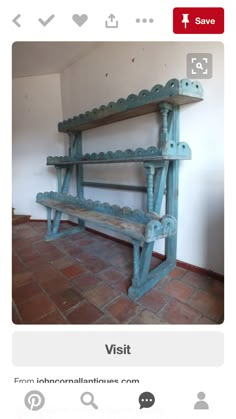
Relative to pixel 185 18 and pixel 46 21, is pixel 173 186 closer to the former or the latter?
pixel 185 18

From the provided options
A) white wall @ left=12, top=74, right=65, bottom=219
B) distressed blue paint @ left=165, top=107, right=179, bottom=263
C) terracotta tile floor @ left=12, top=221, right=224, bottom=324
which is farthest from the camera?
white wall @ left=12, top=74, right=65, bottom=219

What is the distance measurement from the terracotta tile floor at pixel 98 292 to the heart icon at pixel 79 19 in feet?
3.04

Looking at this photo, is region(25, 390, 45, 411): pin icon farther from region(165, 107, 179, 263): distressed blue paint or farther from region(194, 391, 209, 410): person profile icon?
region(165, 107, 179, 263): distressed blue paint

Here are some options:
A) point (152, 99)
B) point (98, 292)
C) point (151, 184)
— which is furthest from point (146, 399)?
point (152, 99)

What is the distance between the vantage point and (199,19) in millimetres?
428

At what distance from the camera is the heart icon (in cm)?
44

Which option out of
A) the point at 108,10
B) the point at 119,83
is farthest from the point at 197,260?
the point at 119,83

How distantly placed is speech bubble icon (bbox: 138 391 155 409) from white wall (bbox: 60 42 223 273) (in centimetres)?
81

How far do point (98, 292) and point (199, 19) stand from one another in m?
1.10

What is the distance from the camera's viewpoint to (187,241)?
1259 mm

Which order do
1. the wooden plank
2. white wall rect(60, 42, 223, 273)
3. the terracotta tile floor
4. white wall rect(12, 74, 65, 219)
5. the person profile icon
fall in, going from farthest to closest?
white wall rect(12, 74, 65, 219) < white wall rect(60, 42, 223, 273) < the wooden plank < the terracotta tile floor < the person profile icon

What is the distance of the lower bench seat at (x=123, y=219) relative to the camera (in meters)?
0.93

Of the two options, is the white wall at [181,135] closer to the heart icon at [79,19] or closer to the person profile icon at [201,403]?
the heart icon at [79,19]

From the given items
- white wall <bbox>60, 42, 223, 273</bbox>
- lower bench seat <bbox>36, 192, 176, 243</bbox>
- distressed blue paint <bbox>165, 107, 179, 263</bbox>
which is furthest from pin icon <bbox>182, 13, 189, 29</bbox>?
distressed blue paint <bbox>165, 107, 179, 263</bbox>
